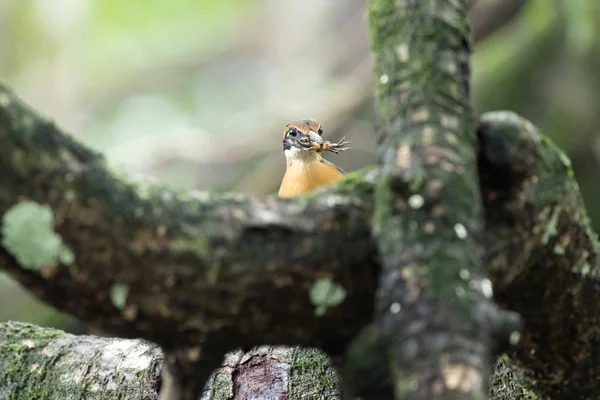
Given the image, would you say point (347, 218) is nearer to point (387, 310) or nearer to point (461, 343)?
point (387, 310)

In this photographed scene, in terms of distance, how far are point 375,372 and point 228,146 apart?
5.30m

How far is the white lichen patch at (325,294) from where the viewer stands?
5.31 ft

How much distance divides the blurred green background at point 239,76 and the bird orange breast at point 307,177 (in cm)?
207

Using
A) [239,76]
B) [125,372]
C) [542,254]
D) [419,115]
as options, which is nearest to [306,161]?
[125,372]

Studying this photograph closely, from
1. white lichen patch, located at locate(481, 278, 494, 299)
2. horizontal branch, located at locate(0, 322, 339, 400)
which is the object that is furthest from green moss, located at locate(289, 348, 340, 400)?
white lichen patch, located at locate(481, 278, 494, 299)

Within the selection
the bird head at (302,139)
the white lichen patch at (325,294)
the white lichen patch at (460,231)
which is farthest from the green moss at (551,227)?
the bird head at (302,139)

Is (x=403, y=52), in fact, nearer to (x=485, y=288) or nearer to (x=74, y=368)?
(x=485, y=288)

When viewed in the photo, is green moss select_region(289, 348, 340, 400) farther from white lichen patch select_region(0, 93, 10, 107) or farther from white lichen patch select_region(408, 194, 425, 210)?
white lichen patch select_region(0, 93, 10, 107)

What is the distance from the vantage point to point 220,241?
4.95 ft

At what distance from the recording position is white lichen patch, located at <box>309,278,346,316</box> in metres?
1.62

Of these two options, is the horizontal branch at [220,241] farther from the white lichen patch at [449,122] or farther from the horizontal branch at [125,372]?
the horizontal branch at [125,372]

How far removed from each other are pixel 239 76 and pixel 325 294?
1315cm

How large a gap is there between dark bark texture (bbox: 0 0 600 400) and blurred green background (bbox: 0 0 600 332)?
0.19 m

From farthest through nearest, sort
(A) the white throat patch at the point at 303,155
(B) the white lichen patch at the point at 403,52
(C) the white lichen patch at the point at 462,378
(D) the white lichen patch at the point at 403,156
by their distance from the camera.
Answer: (A) the white throat patch at the point at 303,155, (B) the white lichen patch at the point at 403,52, (D) the white lichen patch at the point at 403,156, (C) the white lichen patch at the point at 462,378
